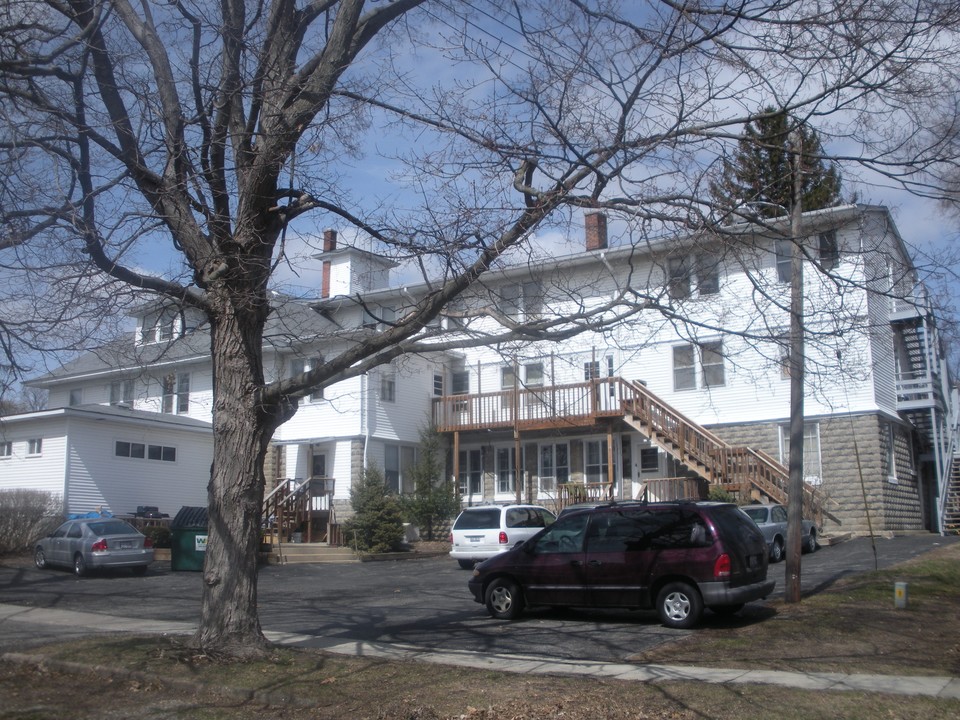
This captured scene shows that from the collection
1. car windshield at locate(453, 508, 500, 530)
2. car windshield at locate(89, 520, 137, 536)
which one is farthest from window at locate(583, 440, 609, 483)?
car windshield at locate(89, 520, 137, 536)

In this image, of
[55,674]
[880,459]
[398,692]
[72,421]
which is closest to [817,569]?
[880,459]

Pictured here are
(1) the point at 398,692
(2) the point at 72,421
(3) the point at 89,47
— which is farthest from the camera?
(2) the point at 72,421

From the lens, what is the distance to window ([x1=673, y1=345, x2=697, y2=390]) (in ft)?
94.0

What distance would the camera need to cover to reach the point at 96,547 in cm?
2222

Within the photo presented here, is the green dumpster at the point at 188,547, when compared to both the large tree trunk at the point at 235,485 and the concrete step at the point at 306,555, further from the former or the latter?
the large tree trunk at the point at 235,485

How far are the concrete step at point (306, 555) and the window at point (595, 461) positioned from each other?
8.47 meters

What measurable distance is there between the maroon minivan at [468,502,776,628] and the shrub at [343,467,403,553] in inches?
528

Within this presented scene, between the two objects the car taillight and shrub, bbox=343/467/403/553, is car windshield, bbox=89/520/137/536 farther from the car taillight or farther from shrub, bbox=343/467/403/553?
the car taillight

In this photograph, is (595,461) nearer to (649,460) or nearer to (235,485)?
(649,460)

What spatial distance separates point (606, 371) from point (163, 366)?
18.9 m

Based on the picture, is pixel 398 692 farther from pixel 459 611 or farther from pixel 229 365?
pixel 459 611

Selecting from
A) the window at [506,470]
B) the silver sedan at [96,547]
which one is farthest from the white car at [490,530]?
the window at [506,470]

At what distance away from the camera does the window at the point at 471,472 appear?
32531 millimetres

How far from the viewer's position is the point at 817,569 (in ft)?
57.4
